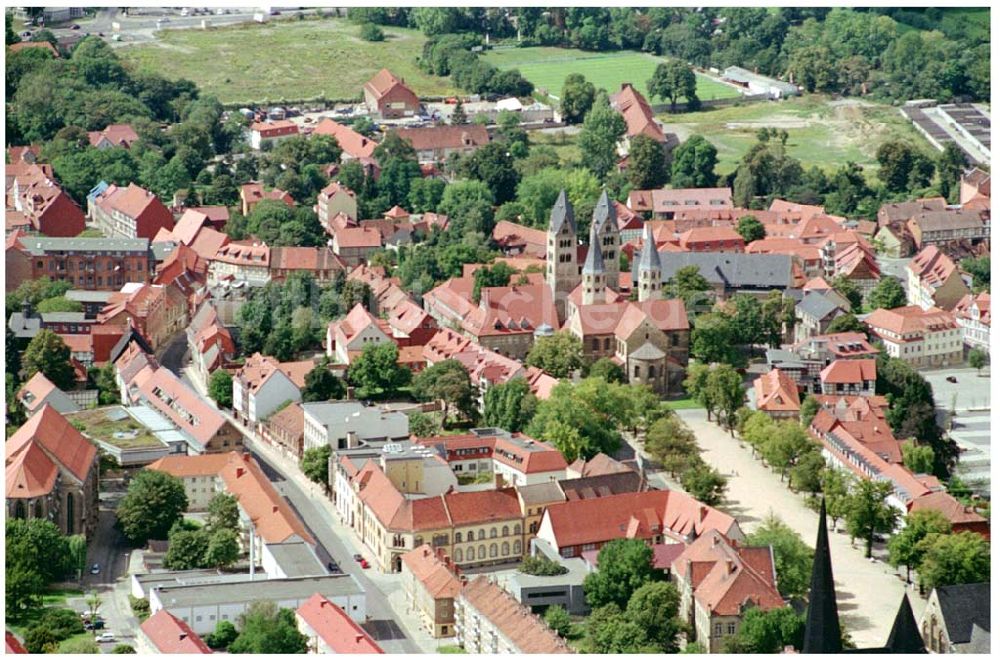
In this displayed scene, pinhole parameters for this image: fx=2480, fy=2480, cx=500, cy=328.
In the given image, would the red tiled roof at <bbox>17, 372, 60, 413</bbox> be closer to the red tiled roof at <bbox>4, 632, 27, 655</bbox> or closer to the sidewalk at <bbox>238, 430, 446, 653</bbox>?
the sidewalk at <bbox>238, 430, 446, 653</bbox>

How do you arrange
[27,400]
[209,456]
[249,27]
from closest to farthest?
[209,456], [27,400], [249,27]

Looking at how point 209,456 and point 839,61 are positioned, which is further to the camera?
point 839,61

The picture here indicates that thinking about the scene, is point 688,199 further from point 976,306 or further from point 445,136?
point 976,306

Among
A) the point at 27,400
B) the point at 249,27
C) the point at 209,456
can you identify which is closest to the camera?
the point at 209,456

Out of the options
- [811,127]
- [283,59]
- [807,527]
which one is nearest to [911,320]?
[807,527]

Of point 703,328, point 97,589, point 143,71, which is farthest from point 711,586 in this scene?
point 143,71

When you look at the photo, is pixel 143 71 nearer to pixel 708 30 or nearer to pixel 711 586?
pixel 708 30
